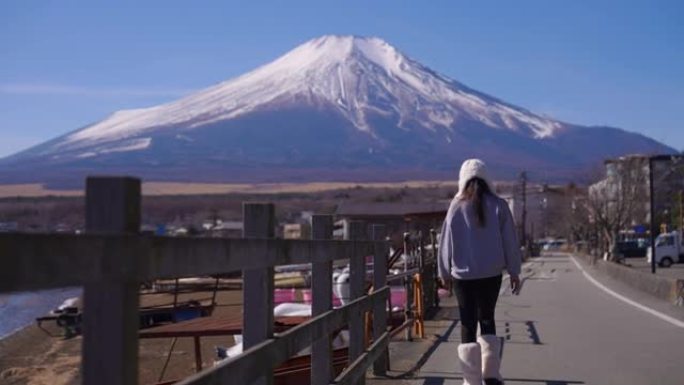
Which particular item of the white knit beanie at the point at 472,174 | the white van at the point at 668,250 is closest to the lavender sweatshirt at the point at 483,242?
the white knit beanie at the point at 472,174

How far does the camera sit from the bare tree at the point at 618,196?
7094 centimetres

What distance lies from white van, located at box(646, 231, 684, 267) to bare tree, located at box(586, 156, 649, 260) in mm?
2921

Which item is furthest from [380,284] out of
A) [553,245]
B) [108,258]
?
[553,245]

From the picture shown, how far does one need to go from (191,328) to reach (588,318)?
1097cm

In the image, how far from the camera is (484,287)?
26.0 feet

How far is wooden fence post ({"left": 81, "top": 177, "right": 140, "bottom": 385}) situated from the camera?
10.0 feet

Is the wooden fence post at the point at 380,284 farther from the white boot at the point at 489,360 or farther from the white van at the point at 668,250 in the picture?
the white van at the point at 668,250

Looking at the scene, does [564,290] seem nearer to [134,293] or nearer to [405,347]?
[405,347]

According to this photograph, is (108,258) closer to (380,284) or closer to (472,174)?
(472,174)

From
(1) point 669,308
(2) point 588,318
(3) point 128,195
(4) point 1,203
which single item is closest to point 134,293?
(3) point 128,195

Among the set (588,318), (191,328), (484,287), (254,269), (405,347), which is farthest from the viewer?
(588,318)

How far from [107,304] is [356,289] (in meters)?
5.98

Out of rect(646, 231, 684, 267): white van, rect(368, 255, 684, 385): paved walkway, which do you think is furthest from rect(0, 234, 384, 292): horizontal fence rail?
rect(646, 231, 684, 267): white van

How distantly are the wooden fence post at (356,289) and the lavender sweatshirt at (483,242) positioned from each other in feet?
3.09
